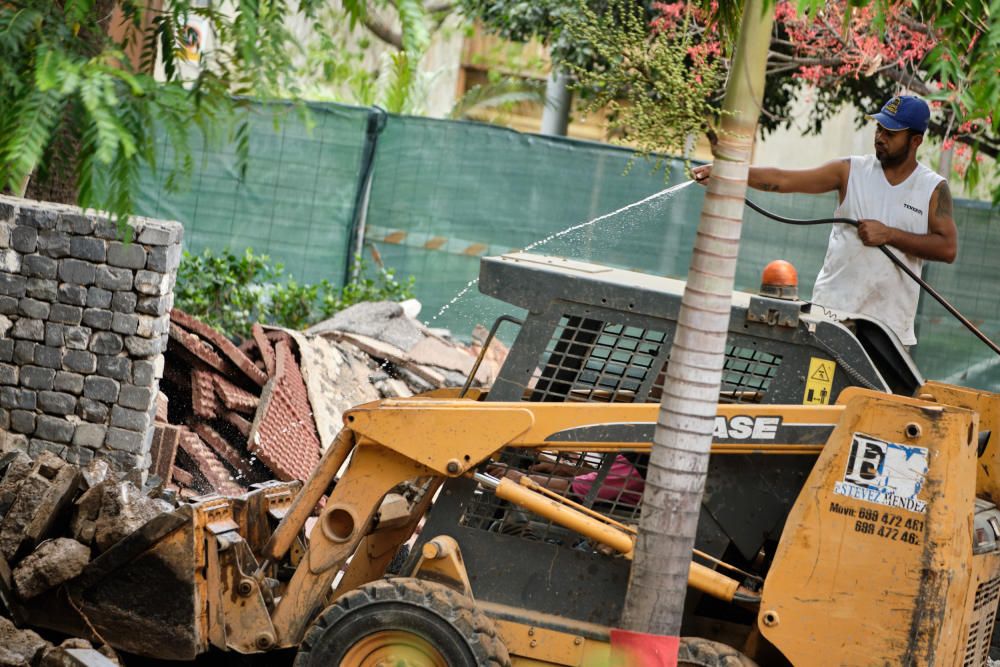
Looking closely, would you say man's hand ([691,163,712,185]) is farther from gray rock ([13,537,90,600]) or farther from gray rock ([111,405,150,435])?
gray rock ([111,405,150,435])

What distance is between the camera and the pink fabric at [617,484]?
506cm

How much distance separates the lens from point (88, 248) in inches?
301

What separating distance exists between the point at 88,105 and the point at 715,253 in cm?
204

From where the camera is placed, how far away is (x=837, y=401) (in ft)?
16.1

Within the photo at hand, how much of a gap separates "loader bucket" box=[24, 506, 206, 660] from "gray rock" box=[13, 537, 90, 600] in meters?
0.05

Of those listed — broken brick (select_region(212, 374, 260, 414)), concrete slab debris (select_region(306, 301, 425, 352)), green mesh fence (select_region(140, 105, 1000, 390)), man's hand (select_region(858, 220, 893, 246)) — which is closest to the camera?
man's hand (select_region(858, 220, 893, 246))

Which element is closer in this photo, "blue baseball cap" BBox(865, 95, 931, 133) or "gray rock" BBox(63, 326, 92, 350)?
"blue baseball cap" BBox(865, 95, 931, 133)

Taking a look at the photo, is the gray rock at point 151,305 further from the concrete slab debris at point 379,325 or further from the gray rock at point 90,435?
the concrete slab debris at point 379,325

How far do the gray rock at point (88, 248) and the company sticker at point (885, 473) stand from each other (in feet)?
15.5

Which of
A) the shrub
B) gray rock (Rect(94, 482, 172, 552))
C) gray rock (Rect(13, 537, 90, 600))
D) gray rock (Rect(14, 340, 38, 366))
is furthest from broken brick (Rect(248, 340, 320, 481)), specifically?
gray rock (Rect(13, 537, 90, 600))

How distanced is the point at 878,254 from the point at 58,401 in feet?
15.6

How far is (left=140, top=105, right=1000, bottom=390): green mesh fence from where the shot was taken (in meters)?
12.8

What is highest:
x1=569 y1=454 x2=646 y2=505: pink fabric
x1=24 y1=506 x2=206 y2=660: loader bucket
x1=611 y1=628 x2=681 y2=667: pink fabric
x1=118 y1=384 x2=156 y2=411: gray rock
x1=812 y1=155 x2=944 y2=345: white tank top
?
x1=812 y1=155 x2=944 y2=345: white tank top

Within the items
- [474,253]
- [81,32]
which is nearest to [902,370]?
[81,32]
